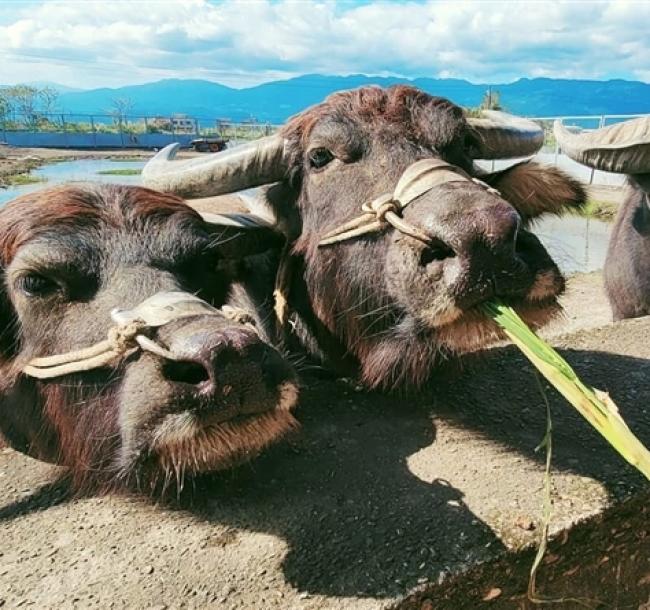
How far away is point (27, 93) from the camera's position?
88875mm

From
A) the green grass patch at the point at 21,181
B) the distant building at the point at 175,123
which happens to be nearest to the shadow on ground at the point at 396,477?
the green grass patch at the point at 21,181

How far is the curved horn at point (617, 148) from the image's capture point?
4.10 m

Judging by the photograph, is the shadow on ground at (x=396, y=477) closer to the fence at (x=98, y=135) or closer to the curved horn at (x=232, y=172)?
the curved horn at (x=232, y=172)

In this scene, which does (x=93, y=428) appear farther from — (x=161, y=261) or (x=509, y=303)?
(x=509, y=303)

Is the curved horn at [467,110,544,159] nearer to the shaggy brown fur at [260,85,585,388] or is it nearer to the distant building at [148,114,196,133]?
the shaggy brown fur at [260,85,585,388]

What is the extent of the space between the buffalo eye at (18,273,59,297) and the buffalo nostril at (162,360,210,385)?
2.41ft

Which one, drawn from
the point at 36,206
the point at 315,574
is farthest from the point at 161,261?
the point at 315,574

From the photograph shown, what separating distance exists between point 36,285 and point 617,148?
357 centimetres

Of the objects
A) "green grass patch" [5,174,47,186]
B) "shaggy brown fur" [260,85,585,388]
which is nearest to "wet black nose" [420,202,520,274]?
"shaggy brown fur" [260,85,585,388]

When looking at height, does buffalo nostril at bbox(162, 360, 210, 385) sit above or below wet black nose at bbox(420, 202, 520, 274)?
below

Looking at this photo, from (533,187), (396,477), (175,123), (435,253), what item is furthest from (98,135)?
(396,477)

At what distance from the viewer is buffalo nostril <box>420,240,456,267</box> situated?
8.65 feet

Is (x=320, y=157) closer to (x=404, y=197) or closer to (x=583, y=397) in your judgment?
(x=404, y=197)

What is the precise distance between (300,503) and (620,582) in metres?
1.34
